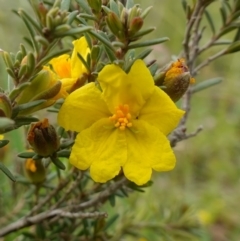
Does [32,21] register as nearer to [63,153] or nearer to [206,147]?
[63,153]

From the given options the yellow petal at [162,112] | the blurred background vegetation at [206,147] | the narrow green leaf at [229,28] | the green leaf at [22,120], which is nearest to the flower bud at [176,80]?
the yellow petal at [162,112]

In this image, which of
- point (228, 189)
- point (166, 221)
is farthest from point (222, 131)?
point (166, 221)

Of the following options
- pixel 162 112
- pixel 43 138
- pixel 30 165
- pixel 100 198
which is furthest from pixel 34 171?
pixel 162 112

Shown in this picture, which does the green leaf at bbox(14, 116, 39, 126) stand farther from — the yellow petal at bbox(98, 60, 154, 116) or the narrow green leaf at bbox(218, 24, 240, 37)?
the narrow green leaf at bbox(218, 24, 240, 37)

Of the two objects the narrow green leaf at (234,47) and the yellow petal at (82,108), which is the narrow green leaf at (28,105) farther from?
the narrow green leaf at (234,47)

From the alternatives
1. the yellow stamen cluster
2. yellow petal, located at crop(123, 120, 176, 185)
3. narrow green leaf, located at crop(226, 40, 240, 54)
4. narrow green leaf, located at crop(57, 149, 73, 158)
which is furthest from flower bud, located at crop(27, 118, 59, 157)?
narrow green leaf, located at crop(226, 40, 240, 54)
